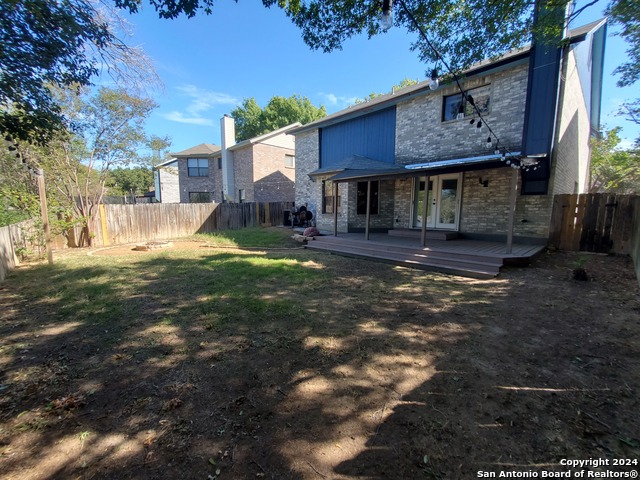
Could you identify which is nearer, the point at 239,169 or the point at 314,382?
the point at 314,382

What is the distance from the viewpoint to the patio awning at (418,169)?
26.1 ft

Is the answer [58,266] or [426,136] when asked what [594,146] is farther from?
[58,266]

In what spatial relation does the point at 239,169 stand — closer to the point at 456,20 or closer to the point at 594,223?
the point at 456,20

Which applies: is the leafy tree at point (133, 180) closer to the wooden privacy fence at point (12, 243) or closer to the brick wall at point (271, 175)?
the brick wall at point (271, 175)

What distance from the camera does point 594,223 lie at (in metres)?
8.36

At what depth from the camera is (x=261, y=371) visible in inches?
117

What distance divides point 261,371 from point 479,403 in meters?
2.13

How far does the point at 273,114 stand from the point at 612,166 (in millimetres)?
33328

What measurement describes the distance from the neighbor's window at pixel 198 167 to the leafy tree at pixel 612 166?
94.0 ft

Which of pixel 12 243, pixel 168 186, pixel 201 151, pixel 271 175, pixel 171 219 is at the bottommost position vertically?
pixel 12 243

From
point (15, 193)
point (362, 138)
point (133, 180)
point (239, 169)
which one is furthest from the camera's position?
point (133, 180)

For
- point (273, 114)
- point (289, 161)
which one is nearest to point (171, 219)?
point (289, 161)

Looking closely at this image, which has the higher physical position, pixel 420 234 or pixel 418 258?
pixel 420 234

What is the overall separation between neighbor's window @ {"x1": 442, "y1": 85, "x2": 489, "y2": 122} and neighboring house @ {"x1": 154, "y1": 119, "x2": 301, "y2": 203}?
11465 millimetres
